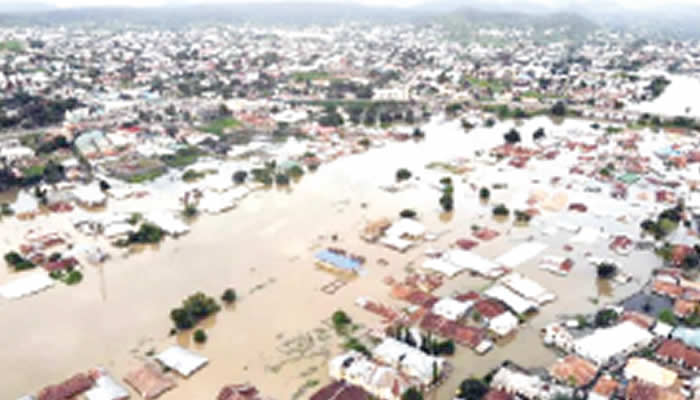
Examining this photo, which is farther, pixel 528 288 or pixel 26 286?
pixel 26 286

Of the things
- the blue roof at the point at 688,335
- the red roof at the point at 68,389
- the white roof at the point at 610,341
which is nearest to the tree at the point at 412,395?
the white roof at the point at 610,341

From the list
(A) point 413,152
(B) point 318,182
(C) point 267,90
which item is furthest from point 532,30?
(B) point 318,182

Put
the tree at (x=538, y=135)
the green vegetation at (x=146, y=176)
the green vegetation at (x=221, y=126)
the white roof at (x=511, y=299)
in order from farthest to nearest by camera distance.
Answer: the green vegetation at (x=221, y=126), the tree at (x=538, y=135), the green vegetation at (x=146, y=176), the white roof at (x=511, y=299)

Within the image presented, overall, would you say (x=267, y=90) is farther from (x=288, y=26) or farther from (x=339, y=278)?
(x=288, y=26)

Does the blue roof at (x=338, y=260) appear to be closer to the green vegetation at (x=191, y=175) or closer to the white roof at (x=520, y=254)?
the white roof at (x=520, y=254)

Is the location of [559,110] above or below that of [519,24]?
below

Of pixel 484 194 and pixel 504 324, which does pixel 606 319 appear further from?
pixel 484 194

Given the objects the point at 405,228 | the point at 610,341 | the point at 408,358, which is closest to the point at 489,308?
the point at 610,341
